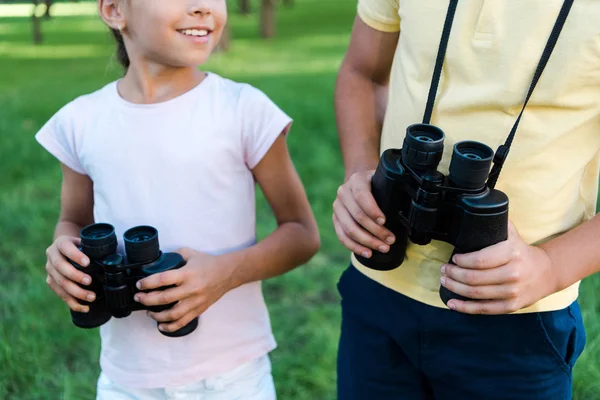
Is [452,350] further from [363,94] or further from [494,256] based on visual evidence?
[363,94]

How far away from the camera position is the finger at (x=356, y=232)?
1270 millimetres

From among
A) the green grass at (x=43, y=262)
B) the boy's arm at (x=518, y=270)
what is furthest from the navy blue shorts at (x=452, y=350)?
the green grass at (x=43, y=262)

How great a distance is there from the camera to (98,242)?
4.58ft

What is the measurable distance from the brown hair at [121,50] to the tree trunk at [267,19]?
1152 cm

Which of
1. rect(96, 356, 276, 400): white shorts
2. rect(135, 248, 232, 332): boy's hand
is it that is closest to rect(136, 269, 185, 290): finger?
rect(135, 248, 232, 332): boy's hand

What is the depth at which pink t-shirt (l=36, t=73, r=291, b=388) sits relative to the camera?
1541 millimetres

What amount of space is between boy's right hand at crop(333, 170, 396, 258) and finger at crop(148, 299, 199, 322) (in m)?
0.40

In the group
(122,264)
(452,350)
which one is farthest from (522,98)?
(122,264)

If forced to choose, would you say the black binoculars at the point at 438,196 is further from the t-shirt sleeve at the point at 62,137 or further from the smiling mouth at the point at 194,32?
the t-shirt sleeve at the point at 62,137

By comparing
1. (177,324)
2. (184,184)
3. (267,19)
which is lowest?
(267,19)

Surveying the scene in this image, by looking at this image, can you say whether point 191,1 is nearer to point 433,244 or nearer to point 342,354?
point 433,244

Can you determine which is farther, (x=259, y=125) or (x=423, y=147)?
(x=259, y=125)

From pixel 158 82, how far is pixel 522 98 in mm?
910

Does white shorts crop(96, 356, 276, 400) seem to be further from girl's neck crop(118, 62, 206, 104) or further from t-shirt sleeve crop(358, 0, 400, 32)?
t-shirt sleeve crop(358, 0, 400, 32)
